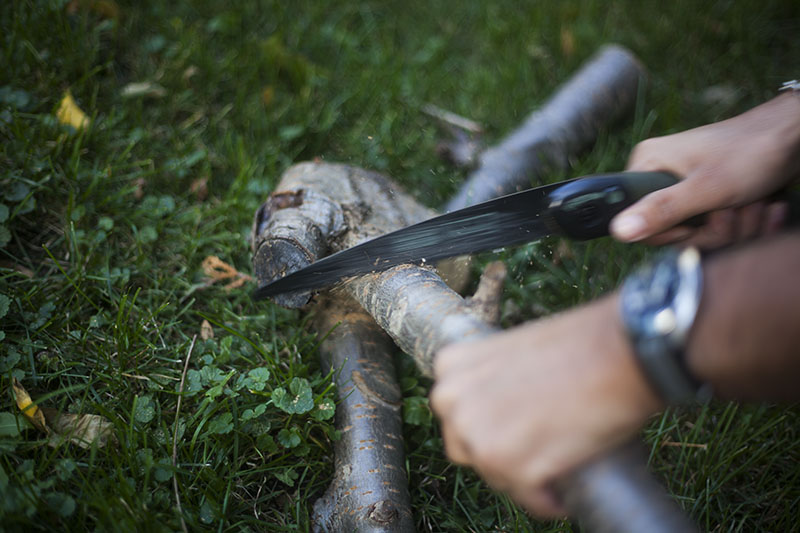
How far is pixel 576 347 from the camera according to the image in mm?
1089

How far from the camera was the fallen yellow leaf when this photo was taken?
2645mm

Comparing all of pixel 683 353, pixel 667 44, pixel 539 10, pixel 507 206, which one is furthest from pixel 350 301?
pixel 667 44

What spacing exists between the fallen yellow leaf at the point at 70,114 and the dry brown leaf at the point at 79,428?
1426mm

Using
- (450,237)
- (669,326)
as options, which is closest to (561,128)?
(450,237)

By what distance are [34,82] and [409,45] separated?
2169 mm

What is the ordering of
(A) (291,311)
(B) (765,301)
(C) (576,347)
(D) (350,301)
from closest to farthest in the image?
(B) (765,301)
(C) (576,347)
(D) (350,301)
(A) (291,311)

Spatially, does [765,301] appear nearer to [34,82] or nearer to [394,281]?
[394,281]

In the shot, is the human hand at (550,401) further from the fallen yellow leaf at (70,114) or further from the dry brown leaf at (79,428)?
the fallen yellow leaf at (70,114)

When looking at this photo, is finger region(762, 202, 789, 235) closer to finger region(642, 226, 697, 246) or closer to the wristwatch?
finger region(642, 226, 697, 246)

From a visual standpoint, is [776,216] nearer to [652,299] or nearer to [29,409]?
[652,299]

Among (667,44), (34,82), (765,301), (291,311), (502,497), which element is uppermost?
(765,301)

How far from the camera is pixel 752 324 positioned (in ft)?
3.18

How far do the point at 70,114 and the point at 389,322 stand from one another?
2.00 meters

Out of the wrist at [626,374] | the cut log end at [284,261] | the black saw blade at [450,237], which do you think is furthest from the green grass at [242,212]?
the wrist at [626,374]
